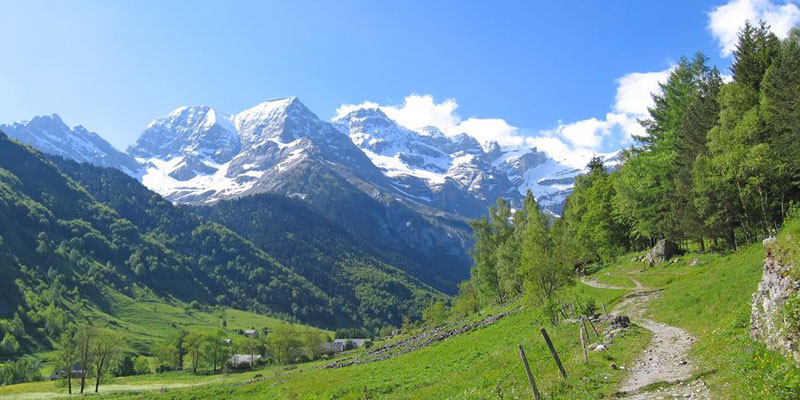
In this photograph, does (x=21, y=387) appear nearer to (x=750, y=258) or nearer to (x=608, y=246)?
(x=608, y=246)

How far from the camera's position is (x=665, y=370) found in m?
21.9

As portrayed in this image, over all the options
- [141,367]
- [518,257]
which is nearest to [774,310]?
[518,257]

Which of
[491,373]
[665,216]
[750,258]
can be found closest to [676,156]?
[665,216]

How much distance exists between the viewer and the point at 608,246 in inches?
3142

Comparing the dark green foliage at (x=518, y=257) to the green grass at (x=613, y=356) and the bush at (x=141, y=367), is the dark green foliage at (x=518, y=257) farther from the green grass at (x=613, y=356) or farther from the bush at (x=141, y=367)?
the bush at (x=141, y=367)

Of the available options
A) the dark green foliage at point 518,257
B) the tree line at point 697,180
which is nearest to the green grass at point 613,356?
the dark green foliage at point 518,257

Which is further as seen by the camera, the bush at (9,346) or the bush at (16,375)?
the bush at (9,346)

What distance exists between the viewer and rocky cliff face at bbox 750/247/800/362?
52.5 feet

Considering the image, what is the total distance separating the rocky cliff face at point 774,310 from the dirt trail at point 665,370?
2969 mm

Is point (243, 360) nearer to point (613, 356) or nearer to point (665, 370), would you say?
point (613, 356)

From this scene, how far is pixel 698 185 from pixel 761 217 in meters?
6.85

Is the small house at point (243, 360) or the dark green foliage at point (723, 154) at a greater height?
the dark green foliage at point (723, 154)

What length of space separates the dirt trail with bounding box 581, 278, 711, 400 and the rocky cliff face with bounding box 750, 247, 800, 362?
2969 mm

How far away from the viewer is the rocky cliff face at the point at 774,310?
16.0 m
